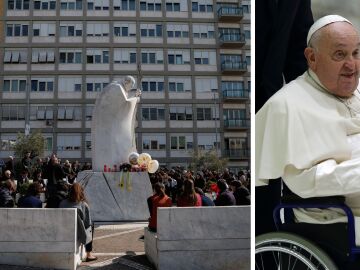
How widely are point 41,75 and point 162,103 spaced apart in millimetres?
10091

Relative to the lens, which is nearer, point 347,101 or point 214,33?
point 347,101

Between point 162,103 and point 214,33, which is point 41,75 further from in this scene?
point 214,33

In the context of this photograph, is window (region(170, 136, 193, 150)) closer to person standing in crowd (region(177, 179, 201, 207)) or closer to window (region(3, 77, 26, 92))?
window (region(3, 77, 26, 92))

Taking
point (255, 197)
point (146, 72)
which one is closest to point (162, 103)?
point (146, 72)

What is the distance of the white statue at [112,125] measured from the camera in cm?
1343

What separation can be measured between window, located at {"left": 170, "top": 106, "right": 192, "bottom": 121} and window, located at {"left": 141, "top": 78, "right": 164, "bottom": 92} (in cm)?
196

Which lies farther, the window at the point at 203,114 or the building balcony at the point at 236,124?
the window at the point at 203,114

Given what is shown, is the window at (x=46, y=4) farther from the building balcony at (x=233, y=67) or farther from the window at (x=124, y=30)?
the building balcony at (x=233, y=67)

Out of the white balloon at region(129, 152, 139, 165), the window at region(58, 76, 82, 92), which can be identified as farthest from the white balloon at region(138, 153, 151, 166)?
the window at region(58, 76, 82, 92)

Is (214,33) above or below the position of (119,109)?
above

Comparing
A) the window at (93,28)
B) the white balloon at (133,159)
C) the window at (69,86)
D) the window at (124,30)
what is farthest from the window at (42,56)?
the white balloon at (133,159)

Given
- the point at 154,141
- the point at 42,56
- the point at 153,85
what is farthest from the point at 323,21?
the point at 42,56

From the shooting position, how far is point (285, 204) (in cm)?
254

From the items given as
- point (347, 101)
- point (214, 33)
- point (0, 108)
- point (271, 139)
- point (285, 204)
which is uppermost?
point (214, 33)
